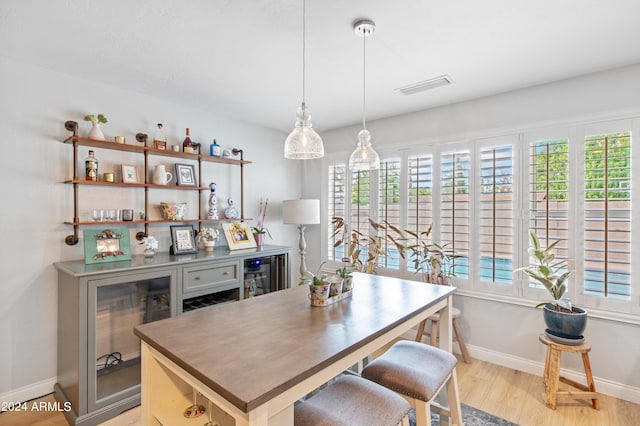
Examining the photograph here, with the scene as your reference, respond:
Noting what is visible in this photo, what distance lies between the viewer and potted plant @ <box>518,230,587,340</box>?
2.18 metres

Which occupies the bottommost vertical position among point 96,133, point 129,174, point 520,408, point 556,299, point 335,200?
point 520,408

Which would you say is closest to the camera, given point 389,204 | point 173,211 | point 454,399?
point 454,399

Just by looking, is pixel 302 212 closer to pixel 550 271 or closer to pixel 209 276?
pixel 209 276

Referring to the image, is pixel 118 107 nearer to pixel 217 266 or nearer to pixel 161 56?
pixel 161 56

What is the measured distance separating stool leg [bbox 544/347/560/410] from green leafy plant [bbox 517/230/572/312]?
34 centimetres

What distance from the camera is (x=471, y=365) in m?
2.81

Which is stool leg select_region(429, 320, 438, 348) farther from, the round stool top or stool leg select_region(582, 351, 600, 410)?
stool leg select_region(582, 351, 600, 410)

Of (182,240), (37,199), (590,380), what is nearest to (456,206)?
(590,380)

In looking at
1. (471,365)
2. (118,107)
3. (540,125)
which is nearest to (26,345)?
(118,107)

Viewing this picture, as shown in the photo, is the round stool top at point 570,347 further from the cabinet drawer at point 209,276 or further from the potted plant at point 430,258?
the cabinet drawer at point 209,276

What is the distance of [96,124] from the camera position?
2439mm

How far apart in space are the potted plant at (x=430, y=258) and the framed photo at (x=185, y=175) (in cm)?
215

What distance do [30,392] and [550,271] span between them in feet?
12.8

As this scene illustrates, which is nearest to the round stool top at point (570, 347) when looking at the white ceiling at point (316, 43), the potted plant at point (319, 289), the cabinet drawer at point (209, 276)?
the potted plant at point (319, 289)
